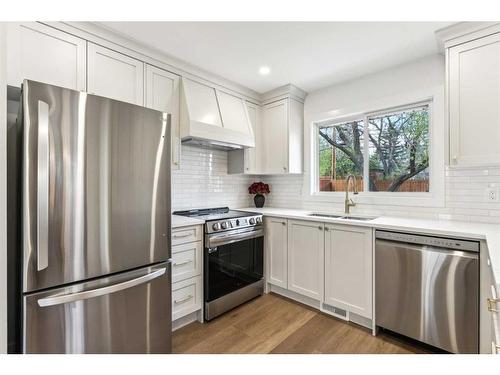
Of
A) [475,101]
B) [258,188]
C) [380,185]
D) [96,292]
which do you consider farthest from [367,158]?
[96,292]

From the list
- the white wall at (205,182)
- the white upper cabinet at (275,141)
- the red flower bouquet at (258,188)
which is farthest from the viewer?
the red flower bouquet at (258,188)

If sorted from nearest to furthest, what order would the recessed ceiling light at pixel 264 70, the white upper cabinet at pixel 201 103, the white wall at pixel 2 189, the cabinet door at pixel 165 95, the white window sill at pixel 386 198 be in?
the white wall at pixel 2 189 < the cabinet door at pixel 165 95 < the white window sill at pixel 386 198 < the white upper cabinet at pixel 201 103 < the recessed ceiling light at pixel 264 70

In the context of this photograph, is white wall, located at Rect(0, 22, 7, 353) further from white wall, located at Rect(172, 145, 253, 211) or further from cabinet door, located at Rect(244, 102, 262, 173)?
cabinet door, located at Rect(244, 102, 262, 173)

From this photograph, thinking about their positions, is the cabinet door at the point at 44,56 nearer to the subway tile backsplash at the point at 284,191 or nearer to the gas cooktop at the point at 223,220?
the subway tile backsplash at the point at 284,191

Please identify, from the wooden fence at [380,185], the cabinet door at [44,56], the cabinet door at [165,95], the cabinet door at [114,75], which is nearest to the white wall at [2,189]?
the cabinet door at [44,56]

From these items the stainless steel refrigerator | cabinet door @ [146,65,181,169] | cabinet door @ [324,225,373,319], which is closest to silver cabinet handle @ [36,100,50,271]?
the stainless steel refrigerator

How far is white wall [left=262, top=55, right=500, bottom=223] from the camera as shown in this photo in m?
2.05

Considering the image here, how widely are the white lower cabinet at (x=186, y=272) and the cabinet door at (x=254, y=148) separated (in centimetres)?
116

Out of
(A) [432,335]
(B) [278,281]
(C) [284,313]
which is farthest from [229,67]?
(A) [432,335]

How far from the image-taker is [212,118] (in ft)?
8.47

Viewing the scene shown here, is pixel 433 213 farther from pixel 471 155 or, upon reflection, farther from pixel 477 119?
pixel 477 119

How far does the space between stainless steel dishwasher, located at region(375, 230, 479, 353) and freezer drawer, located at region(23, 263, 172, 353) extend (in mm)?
1668

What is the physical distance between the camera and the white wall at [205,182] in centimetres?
273

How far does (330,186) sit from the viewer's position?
3.11 m
